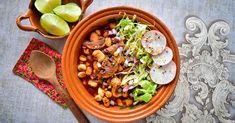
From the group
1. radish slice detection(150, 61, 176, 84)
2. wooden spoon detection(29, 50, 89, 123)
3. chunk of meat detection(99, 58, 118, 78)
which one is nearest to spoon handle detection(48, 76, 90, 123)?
wooden spoon detection(29, 50, 89, 123)

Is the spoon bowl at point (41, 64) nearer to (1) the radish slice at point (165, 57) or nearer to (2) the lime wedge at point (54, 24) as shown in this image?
(2) the lime wedge at point (54, 24)

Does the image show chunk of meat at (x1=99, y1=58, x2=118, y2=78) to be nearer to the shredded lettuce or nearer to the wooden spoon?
the shredded lettuce

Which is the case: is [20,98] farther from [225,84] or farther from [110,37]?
[225,84]

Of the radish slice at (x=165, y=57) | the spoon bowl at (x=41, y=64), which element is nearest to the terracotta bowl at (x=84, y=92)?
the radish slice at (x=165, y=57)

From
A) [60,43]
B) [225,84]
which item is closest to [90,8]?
[60,43]

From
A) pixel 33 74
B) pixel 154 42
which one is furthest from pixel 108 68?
pixel 33 74
